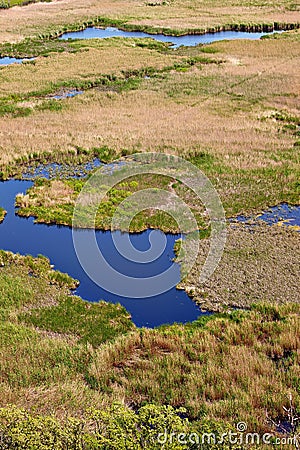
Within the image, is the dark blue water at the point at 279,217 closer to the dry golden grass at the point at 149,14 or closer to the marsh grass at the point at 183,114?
the marsh grass at the point at 183,114

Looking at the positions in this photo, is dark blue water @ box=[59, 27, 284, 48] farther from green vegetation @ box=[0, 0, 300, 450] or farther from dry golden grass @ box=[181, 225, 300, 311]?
dry golden grass @ box=[181, 225, 300, 311]

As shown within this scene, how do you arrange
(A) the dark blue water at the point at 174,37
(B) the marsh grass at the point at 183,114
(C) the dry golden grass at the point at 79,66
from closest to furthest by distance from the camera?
(B) the marsh grass at the point at 183,114 < (C) the dry golden grass at the point at 79,66 < (A) the dark blue water at the point at 174,37

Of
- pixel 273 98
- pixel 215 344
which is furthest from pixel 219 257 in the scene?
pixel 273 98

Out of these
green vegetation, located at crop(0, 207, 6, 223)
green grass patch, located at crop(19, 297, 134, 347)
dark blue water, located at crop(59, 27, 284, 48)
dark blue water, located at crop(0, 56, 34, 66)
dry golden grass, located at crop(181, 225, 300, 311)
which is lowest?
green grass patch, located at crop(19, 297, 134, 347)

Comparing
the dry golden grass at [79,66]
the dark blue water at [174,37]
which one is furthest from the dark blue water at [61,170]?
the dark blue water at [174,37]

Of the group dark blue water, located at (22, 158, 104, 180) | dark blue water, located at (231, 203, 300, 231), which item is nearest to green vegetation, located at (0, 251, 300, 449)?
dark blue water, located at (231, 203, 300, 231)

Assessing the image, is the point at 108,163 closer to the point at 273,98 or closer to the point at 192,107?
the point at 192,107
